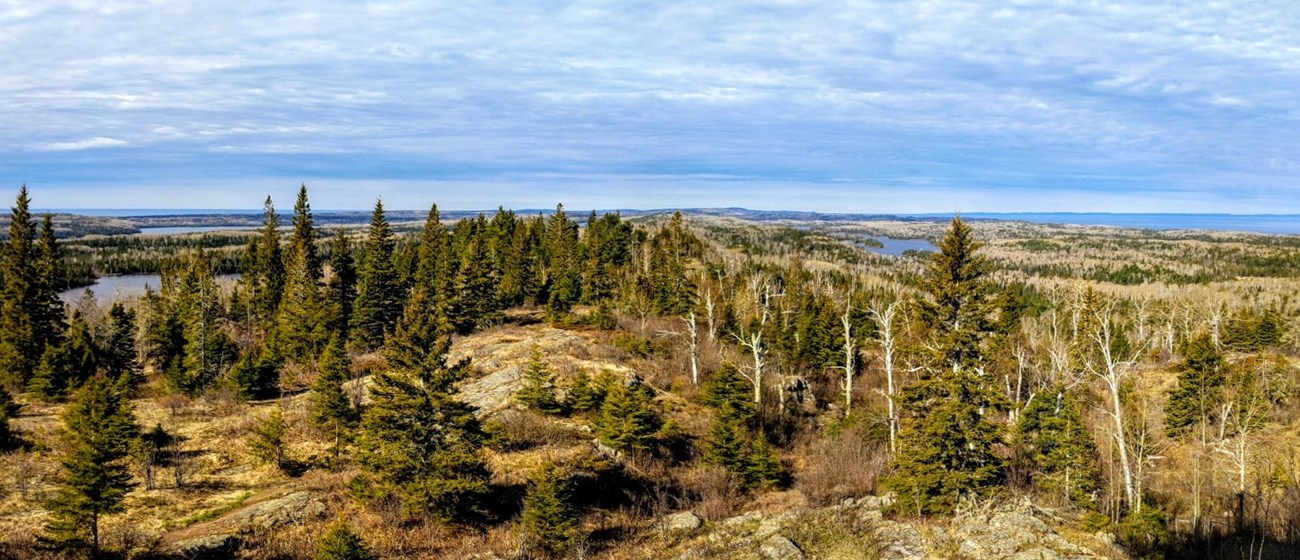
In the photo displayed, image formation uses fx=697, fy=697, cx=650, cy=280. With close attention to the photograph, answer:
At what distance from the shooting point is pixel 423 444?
27625mm

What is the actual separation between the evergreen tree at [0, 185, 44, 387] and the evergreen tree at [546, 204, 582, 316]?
139ft

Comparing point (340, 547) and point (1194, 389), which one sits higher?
point (340, 547)

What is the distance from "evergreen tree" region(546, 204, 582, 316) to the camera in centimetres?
7250

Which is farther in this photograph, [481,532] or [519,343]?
[519,343]

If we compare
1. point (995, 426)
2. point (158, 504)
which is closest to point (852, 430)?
point (995, 426)

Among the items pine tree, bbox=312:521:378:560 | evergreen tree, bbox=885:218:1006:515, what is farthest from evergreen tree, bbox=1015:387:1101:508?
pine tree, bbox=312:521:378:560

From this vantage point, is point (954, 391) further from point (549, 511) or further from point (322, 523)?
point (322, 523)

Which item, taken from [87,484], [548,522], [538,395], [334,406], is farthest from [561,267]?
[87,484]

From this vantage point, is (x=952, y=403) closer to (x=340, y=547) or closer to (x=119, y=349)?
(x=340, y=547)

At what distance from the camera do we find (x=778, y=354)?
216 feet

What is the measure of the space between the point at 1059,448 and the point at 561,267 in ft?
196

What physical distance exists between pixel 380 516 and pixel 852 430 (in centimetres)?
2763

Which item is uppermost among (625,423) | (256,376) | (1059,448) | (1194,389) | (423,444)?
(423,444)

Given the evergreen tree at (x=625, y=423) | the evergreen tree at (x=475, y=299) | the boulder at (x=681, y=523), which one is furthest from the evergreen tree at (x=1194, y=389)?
the evergreen tree at (x=475, y=299)
